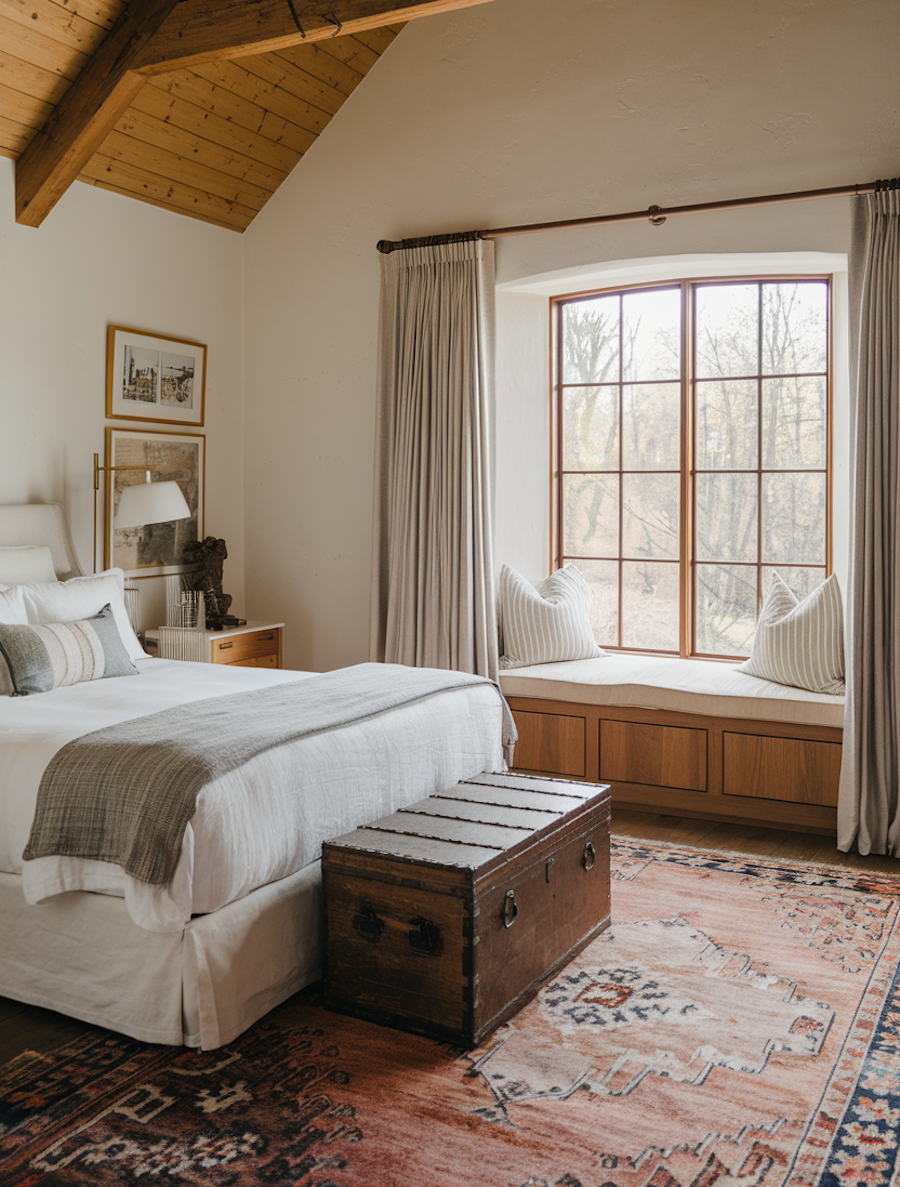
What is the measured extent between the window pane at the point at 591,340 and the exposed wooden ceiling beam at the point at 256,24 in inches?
69.9

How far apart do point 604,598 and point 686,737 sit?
115cm

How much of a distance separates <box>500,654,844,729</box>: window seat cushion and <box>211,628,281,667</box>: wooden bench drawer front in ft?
4.29

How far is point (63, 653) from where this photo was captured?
351cm

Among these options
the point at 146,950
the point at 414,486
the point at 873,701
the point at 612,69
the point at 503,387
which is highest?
the point at 612,69

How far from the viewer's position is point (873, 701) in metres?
3.92

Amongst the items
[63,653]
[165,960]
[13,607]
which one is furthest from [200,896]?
[13,607]

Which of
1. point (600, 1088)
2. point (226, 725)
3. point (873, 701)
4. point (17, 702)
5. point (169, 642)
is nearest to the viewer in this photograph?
point (600, 1088)

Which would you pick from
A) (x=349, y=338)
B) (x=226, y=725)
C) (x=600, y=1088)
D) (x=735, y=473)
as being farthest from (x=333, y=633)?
(x=600, y=1088)

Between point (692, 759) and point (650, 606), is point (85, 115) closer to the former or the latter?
point (650, 606)

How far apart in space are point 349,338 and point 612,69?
1780 millimetres

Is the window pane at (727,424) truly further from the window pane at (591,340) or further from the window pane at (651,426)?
the window pane at (591,340)

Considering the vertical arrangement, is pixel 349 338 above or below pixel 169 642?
above

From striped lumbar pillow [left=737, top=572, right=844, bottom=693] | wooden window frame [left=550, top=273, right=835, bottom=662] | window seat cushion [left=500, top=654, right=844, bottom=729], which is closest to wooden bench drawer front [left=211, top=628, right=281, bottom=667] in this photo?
window seat cushion [left=500, top=654, right=844, bottom=729]

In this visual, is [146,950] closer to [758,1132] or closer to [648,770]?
[758,1132]
